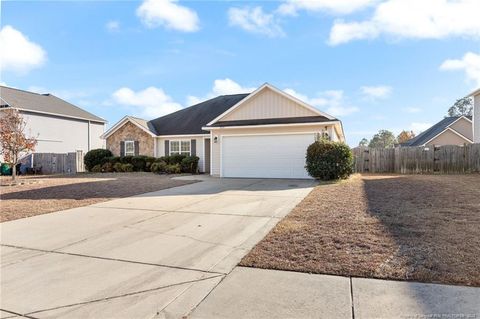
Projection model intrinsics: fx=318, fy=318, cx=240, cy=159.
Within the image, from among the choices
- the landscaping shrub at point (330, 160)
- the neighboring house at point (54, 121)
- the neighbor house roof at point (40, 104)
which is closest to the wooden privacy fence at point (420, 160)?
the landscaping shrub at point (330, 160)

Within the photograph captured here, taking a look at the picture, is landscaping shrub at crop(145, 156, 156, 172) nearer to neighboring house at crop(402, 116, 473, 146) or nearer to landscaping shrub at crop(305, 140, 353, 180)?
landscaping shrub at crop(305, 140, 353, 180)

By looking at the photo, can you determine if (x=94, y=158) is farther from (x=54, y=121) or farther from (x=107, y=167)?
(x=54, y=121)

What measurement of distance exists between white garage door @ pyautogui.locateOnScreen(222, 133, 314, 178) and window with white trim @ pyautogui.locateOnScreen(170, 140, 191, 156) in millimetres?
4894

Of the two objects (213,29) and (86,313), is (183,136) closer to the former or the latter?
(213,29)

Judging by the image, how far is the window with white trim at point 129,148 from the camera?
22938 millimetres

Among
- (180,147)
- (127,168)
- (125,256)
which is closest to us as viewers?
(125,256)

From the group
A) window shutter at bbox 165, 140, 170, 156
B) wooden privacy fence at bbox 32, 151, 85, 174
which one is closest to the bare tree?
wooden privacy fence at bbox 32, 151, 85, 174

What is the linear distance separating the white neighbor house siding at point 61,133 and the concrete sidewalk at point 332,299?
2615 cm

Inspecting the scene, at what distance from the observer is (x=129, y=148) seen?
23.1 meters

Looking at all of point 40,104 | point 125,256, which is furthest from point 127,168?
point 125,256

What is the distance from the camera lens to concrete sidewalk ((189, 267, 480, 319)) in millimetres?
2945

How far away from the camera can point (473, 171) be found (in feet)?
61.1

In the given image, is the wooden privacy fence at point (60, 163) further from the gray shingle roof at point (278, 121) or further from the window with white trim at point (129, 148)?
the gray shingle roof at point (278, 121)

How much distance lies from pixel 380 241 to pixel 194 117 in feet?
63.8
